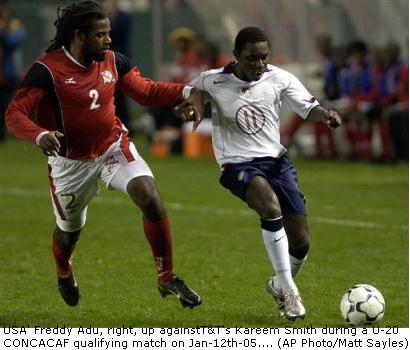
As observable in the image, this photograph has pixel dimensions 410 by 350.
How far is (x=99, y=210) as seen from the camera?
14.9 meters

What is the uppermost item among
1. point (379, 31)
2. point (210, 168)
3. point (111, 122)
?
point (111, 122)

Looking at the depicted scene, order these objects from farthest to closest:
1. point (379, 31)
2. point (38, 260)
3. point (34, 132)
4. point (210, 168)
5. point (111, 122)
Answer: point (379, 31)
point (210, 168)
point (38, 260)
point (111, 122)
point (34, 132)

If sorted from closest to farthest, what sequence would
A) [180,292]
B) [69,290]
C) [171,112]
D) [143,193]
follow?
[143,193]
[180,292]
[69,290]
[171,112]

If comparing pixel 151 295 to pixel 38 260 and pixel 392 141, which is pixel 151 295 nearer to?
pixel 38 260

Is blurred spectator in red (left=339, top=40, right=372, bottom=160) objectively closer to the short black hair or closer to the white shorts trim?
the short black hair

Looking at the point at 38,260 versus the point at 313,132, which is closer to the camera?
the point at 38,260

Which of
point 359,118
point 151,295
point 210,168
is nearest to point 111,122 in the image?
point 151,295

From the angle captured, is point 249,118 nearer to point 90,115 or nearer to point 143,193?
point 143,193

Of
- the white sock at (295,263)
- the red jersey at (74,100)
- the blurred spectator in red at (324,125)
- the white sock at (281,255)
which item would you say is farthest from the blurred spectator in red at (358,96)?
the white sock at (281,255)

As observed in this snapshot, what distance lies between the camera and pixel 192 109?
8.40 m

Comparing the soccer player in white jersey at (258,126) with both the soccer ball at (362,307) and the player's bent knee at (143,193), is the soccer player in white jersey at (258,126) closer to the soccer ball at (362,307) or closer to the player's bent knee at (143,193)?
the soccer ball at (362,307)

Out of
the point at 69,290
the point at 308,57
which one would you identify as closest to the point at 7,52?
the point at 308,57

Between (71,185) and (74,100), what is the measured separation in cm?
63

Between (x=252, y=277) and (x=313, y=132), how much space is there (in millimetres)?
12083
